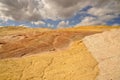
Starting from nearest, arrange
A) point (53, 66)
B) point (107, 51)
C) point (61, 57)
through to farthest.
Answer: point (53, 66), point (107, 51), point (61, 57)

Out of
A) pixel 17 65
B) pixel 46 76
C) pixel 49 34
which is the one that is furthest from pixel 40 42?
pixel 46 76

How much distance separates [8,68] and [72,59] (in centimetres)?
385

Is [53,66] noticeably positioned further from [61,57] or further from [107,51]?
[107,51]

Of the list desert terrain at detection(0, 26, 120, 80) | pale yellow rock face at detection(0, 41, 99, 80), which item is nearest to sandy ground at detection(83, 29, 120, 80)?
desert terrain at detection(0, 26, 120, 80)

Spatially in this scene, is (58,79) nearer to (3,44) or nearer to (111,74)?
(111,74)

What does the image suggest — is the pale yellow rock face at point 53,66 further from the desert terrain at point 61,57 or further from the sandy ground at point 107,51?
the sandy ground at point 107,51

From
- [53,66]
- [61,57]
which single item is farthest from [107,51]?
[53,66]

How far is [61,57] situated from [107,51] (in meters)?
2.93

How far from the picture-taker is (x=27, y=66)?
12.4m

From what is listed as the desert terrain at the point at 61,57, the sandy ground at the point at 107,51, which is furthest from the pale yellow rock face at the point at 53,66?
the sandy ground at the point at 107,51

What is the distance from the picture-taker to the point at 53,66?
1222 centimetres

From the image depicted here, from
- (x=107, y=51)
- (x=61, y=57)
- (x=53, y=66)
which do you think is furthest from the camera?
(x=61, y=57)

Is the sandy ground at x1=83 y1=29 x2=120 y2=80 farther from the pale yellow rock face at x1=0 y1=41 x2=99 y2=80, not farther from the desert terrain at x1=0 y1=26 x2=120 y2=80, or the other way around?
the pale yellow rock face at x1=0 y1=41 x2=99 y2=80

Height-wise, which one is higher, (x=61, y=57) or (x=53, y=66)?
(x=61, y=57)
